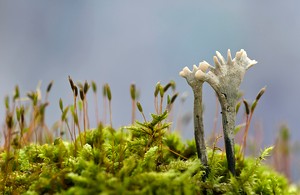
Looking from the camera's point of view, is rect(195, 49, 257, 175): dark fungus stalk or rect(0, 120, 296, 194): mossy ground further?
rect(195, 49, 257, 175): dark fungus stalk

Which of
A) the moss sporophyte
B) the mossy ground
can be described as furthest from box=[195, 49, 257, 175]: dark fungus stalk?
the mossy ground

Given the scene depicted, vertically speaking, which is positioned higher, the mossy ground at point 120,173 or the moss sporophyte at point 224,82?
the moss sporophyte at point 224,82

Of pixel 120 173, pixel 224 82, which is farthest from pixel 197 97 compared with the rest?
pixel 120 173

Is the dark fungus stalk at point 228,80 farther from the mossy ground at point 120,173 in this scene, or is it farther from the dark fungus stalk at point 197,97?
the mossy ground at point 120,173

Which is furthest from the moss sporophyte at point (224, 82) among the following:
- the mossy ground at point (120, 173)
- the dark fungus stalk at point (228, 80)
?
the mossy ground at point (120, 173)

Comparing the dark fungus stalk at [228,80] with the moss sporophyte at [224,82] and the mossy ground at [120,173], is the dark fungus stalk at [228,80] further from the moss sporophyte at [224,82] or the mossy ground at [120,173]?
the mossy ground at [120,173]

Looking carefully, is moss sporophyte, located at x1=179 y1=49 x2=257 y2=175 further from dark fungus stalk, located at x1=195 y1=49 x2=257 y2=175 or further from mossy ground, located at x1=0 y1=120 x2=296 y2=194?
mossy ground, located at x1=0 y1=120 x2=296 y2=194

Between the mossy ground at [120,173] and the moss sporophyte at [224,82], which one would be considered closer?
the mossy ground at [120,173]

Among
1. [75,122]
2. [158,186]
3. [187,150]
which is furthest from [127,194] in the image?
[187,150]

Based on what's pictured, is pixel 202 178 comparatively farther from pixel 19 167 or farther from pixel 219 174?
pixel 19 167
